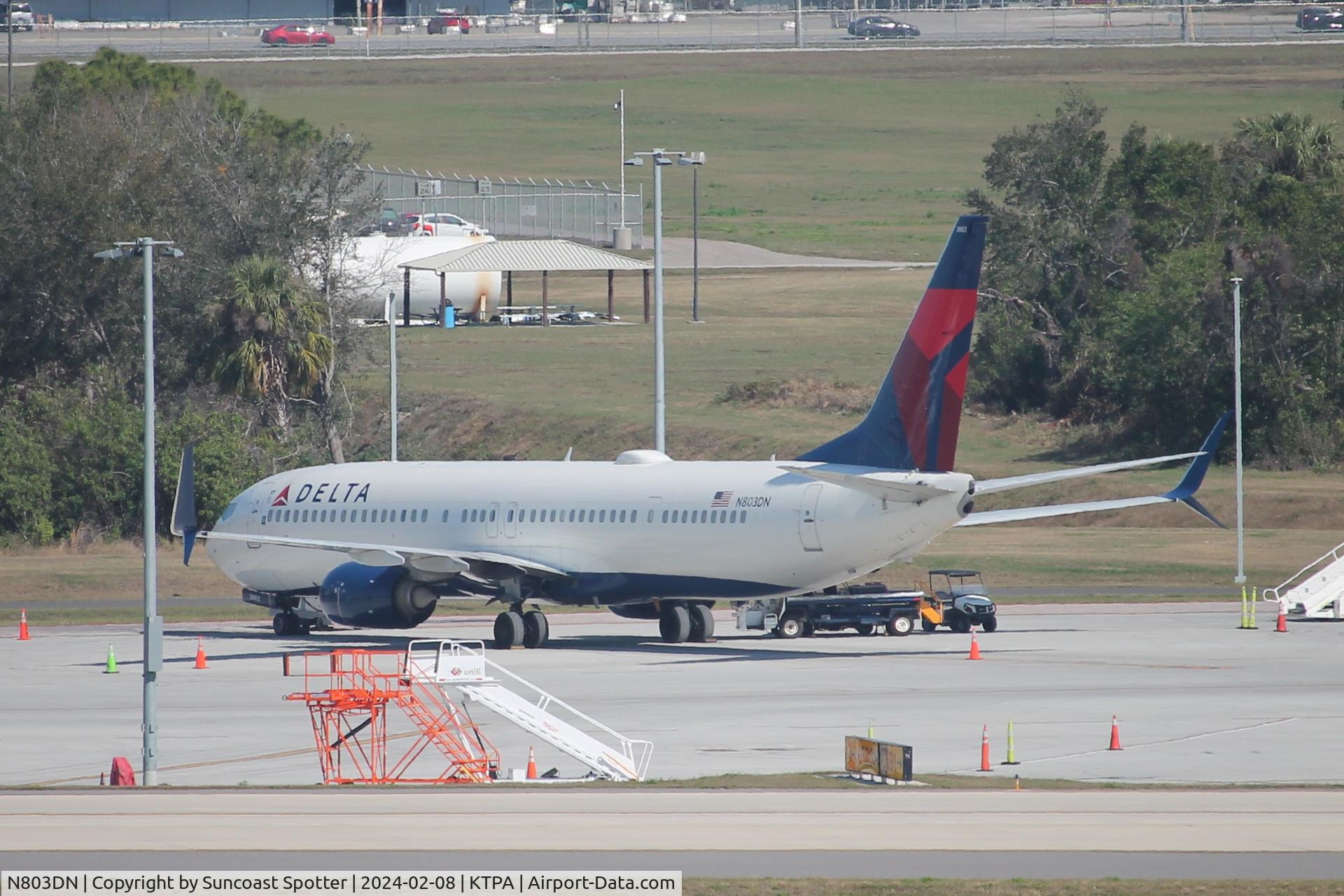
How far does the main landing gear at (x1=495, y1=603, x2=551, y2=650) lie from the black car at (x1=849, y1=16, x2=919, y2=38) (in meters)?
141

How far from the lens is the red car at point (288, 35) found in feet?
543

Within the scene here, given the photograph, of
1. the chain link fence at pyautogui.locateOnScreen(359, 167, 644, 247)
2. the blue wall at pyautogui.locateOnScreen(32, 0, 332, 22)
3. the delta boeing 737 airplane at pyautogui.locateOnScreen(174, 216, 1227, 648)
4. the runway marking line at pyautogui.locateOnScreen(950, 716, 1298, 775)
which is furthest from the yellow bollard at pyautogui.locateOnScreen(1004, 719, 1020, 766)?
the blue wall at pyautogui.locateOnScreen(32, 0, 332, 22)

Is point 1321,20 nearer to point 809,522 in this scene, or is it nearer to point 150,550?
point 809,522

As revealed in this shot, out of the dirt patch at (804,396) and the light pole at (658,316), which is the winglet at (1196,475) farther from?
the dirt patch at (804,396)

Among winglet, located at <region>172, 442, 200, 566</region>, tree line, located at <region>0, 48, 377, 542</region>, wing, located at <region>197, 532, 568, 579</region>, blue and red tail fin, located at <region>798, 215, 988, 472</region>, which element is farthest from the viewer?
tree line, located at <region>0, 48, 377, 542</region>

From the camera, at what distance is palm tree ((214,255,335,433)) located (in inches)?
2758

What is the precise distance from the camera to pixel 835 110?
563ft

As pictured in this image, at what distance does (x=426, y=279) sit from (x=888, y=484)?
224 feet

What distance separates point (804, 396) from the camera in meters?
85.1

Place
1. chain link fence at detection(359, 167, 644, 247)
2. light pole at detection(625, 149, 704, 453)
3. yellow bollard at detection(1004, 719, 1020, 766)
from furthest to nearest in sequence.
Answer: chain link fence at detection(359, 167, 644, 247)
light pole at detection(625, 149, 704, 453)
yellow bollard at detection(1004, 719, 1020, 766)

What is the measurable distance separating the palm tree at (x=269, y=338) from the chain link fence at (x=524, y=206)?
144 ft

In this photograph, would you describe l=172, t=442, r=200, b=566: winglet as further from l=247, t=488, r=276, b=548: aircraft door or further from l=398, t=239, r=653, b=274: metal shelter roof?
l=398, t=239, r=653, b=274: metal shelter roof

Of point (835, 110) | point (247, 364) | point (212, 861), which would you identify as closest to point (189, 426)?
point (247, 364)

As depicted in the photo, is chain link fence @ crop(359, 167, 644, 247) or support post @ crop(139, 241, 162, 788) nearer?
support post @ crop(139, 241, 162, 788)
